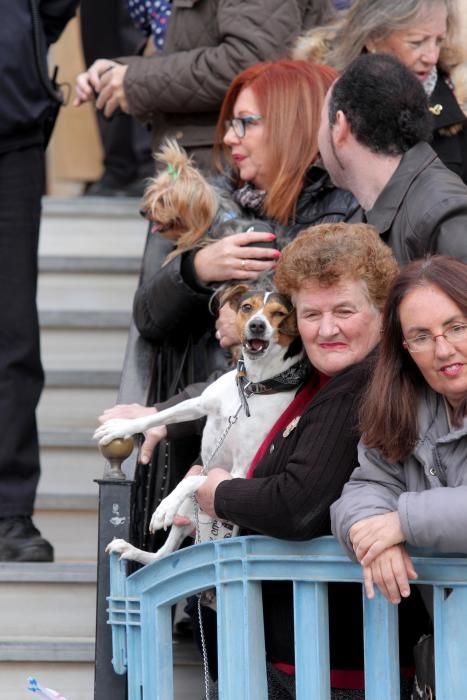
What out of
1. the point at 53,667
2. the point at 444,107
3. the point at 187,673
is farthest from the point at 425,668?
the point at 444,107

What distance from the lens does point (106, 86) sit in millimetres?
5043

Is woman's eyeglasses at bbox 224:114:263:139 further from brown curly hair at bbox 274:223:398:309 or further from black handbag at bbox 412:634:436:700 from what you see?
black handbag at bbox 412:634:436:700

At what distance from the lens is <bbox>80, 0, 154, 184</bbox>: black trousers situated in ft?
25.7

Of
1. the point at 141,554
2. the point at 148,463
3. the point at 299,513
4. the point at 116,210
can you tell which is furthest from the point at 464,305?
the point at 116,210

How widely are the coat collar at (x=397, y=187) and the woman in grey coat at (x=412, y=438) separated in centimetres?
62

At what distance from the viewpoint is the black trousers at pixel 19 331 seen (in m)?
4.97

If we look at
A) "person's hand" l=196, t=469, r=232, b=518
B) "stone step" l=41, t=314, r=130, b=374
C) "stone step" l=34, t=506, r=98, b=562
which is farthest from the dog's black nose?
"stone step" l=41, t=314, r=130, b=374

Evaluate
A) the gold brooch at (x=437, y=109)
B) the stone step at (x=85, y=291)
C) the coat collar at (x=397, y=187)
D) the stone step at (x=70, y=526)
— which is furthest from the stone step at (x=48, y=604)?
the stone step at (x=85, y=291)

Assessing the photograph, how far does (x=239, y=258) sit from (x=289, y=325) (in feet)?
1.92

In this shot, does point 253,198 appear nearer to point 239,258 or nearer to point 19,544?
point 239,258

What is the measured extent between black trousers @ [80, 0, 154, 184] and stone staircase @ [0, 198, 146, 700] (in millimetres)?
686

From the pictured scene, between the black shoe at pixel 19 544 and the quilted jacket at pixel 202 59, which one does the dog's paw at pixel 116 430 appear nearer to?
the black shoe at pixel 19 544

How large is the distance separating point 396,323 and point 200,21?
7.35ft

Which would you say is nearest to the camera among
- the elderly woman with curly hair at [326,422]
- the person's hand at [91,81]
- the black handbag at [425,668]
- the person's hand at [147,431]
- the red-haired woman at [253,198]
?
the black handbag at [425,668]
